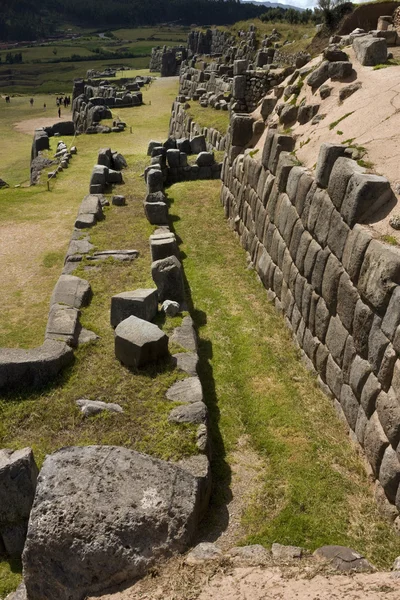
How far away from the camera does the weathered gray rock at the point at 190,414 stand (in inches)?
331

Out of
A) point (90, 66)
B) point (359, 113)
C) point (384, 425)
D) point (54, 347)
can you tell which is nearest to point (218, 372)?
point (54, 347)

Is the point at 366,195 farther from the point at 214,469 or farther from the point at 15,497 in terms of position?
the point at 15,497

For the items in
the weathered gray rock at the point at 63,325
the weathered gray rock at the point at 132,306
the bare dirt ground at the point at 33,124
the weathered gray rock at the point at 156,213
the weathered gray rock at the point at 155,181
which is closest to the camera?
the weathered gray rock at the point at 63,325

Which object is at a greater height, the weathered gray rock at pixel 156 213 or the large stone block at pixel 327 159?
the large stone block at pixel 327 159

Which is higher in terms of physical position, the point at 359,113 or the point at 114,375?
the point at 359,113

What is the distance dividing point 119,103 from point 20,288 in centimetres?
4167

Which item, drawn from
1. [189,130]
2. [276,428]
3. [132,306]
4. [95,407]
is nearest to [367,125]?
[132,306]

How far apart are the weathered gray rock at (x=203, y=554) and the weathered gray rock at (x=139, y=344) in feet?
12.8

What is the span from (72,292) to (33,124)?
5273 cm

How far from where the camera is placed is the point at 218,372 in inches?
428

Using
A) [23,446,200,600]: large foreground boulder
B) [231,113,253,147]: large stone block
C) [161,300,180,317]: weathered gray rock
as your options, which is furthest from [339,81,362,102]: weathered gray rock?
[23,446,200,600]: large foreground boulder

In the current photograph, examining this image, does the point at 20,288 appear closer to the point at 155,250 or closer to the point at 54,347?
the point at 155,250

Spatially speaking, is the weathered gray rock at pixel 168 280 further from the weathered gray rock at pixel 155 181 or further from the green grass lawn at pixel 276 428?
the weathered gray rock at pixel 155 181

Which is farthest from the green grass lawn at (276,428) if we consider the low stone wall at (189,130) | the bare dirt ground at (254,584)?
the low stone wall at (189,130)
